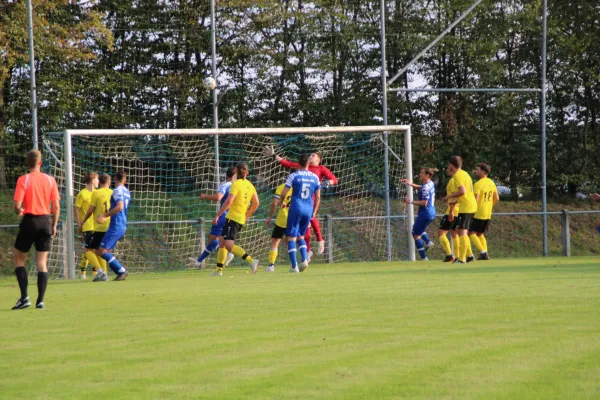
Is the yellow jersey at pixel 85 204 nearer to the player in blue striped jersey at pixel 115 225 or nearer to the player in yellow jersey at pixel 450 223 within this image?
the player in blue striped jersey at pixel 115 225

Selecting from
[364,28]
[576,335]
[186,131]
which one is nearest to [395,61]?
[364,28]


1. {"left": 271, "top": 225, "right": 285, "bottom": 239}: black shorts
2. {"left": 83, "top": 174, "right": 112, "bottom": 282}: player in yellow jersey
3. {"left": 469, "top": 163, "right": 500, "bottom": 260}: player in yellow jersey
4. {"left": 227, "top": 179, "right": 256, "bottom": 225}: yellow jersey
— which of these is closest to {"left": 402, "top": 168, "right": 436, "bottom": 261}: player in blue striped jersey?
{"left": 469, "top": 163, "right": 500, "bottom": 260}: player in yellow jersey

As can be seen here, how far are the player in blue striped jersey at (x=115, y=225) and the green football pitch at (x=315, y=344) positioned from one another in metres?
4.70

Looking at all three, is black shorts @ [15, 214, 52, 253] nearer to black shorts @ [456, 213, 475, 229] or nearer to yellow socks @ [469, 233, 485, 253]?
black shorts @ [456, 213, 475, 229]

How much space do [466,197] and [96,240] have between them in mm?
7148

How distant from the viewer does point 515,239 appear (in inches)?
1171

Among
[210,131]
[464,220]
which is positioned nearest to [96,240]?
[210,131]

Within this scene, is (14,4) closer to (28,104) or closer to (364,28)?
(28,104)

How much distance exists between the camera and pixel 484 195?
21000 millimetres

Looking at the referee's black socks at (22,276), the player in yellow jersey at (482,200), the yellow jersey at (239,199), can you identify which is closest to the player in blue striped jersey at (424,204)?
the player in yellow jersey at (482,200)

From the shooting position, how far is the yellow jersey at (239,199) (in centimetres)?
1714

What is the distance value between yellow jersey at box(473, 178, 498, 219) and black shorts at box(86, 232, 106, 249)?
7813 mm

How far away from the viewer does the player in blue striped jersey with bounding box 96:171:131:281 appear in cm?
1703

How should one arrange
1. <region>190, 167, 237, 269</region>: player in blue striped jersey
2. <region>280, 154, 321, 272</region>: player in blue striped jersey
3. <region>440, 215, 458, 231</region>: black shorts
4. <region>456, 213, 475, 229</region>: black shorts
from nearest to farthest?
<region>280, 154, 321, 272</region>: player in blue striped jersey, <region>190, 167, 237, 269</region>: player in blue striped jersey, <region>456, 213, 475, 229</region>: black shorts, <region>440, 215, 458, 231</region>: black shorts
